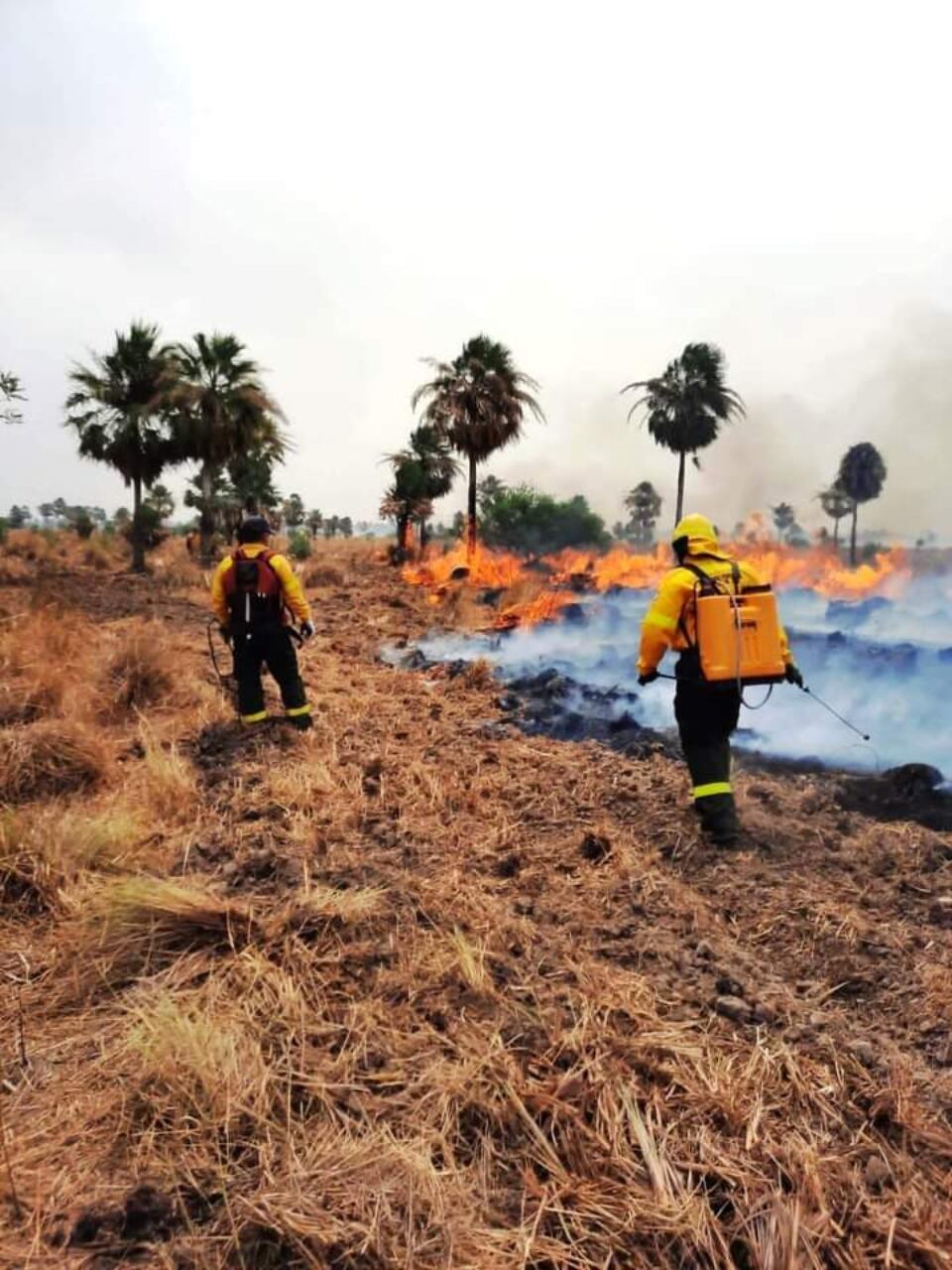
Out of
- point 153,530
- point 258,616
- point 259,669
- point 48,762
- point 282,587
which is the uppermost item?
point 153,530

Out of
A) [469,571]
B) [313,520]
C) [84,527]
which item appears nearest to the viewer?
[469,571]

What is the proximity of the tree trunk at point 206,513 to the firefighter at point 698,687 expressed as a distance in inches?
763

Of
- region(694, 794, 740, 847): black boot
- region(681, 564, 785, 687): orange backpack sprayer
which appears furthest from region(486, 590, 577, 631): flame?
region(694, 794, 740, 847): black boot

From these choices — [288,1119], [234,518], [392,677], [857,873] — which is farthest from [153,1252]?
[234,518]

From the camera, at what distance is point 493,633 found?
12.1 meters

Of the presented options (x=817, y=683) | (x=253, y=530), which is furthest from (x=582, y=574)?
(x=253, y=530)

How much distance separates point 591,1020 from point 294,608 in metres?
4.24

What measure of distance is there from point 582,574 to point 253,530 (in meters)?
15.4

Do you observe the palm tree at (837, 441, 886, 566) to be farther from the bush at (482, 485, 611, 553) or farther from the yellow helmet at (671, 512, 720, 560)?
the yellow helmet at (671, 512, 720, 560)

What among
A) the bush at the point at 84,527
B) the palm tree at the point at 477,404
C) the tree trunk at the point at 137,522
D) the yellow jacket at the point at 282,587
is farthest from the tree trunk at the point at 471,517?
the bush at the point at 84,527

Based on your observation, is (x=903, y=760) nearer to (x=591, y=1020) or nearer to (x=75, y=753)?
(x=591, y=1020)

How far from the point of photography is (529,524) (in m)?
29.7

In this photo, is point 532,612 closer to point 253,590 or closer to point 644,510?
point 253,590

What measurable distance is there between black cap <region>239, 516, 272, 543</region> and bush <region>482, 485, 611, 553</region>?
883 inches
